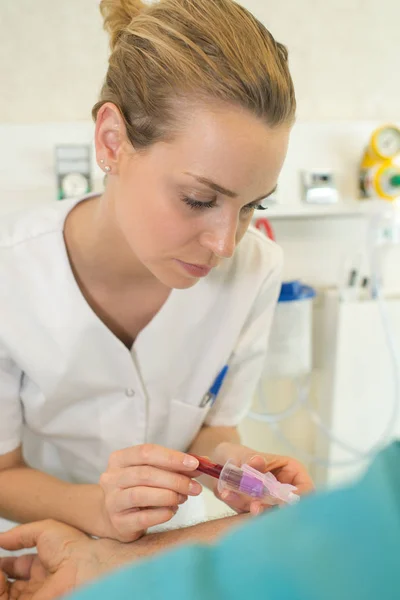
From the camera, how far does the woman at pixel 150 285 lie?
0.88 metres

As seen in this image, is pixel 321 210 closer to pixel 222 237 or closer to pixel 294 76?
pixel 294 76

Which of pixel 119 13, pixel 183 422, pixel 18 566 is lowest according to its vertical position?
pixel 18 566

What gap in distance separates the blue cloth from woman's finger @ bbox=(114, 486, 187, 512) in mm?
592

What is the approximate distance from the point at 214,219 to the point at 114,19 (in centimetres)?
44

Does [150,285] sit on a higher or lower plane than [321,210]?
lower

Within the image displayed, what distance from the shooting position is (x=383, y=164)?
1689mm

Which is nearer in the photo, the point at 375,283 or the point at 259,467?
the point at 259,467

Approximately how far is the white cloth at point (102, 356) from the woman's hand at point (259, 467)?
0.24 m

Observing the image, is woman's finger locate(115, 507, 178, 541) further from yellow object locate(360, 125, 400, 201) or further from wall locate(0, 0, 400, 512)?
yellow object locate(360, 125, 400, 201)

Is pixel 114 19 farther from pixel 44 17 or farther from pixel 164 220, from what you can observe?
pixel 44 17

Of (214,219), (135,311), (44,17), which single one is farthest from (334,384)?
(44,17)

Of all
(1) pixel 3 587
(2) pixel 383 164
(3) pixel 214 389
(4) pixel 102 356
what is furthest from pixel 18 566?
(2) pixel 383 164

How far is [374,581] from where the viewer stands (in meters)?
0.25

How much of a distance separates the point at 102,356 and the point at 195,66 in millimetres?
572
